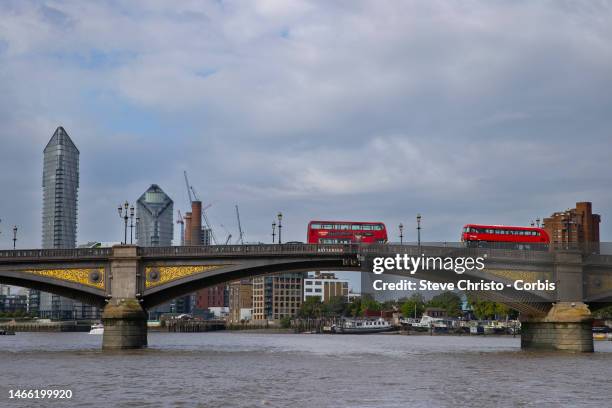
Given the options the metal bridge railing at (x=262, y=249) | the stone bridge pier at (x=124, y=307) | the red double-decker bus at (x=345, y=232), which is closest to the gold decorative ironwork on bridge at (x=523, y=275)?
the metal bridge railing at (x=262, y=249)

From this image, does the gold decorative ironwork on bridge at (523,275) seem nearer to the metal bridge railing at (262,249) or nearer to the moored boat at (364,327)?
the metal bridge railing at (262,249)

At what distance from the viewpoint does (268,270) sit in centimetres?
7850

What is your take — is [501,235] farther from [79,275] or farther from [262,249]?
[79,275]

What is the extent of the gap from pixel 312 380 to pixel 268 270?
31.2 meters

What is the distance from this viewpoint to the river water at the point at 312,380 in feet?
126

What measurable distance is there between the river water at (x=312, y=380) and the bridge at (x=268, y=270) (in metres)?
5.78

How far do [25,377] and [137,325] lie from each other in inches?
1032

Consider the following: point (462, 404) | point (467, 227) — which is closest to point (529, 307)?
point (467, 227)

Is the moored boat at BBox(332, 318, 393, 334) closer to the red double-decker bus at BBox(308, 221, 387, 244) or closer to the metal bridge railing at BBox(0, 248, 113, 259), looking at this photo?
the red double-decker bus at BBox(308, 221, 387, 244)

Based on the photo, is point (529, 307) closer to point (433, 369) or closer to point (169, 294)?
point (433, 369)

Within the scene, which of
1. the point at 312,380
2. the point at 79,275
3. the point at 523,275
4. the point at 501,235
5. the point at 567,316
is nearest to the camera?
the point at 312,380

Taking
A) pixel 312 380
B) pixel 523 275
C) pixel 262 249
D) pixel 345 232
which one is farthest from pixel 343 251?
pixel 312 380

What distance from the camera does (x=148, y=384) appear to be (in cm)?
4491

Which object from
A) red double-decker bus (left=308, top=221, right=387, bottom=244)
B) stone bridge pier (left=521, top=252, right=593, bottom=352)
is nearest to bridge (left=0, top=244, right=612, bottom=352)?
stone bridge pier (left=521, top=252, right=593, bottom=352)
